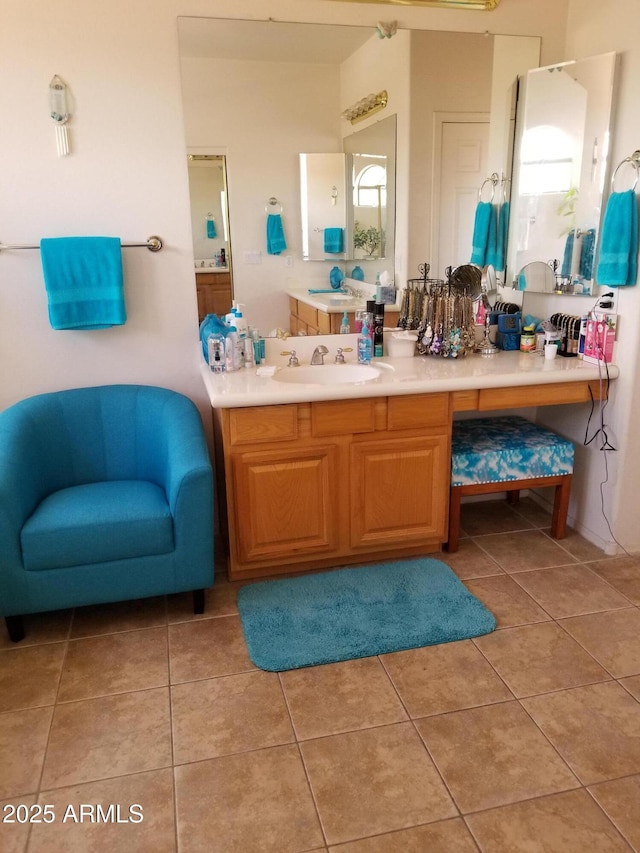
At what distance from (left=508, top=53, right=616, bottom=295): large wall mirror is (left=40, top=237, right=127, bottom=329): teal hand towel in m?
1.81

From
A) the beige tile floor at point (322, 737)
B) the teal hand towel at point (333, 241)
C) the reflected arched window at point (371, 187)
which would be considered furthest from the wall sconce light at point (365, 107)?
the beige tile floor at point (322, 737)

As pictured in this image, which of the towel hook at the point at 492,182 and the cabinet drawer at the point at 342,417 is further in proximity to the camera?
the towel hook at the point at 492,182

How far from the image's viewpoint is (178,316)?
287 centimetres

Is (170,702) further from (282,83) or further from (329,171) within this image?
(282,83)

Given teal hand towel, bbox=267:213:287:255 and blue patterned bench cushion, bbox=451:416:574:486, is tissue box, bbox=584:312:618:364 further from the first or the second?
teal hand towel, bbox=267:213:287:255

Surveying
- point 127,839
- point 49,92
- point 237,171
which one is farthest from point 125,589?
point 49,92

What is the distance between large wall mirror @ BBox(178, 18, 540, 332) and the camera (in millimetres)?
2658

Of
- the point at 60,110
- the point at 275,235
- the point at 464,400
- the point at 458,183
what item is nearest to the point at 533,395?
the point at 464,400

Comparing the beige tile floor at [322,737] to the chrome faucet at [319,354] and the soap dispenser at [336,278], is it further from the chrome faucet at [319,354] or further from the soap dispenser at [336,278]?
the soap dispenser at [336,278]

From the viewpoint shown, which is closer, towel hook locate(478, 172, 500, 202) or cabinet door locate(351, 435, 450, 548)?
cabinet door locate(351, 435, 450, 548)

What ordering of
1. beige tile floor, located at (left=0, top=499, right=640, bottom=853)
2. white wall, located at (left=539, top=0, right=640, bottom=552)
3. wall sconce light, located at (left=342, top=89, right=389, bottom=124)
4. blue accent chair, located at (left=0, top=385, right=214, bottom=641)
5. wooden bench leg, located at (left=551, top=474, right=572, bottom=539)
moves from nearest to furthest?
beige tile floor, located at (left=0, top=499, right=640, bottom=853) < blue accent chair, located at (left=0, top=385, right=214, bottom=641) < white wall, located at (left=539, top=0, right=640, bottom=552) < wall sconce light, located at (left=342, top=89, right=389, bottom=124) < wooden bench leg, located at (left=551, top=474, right=572, bottom=539)

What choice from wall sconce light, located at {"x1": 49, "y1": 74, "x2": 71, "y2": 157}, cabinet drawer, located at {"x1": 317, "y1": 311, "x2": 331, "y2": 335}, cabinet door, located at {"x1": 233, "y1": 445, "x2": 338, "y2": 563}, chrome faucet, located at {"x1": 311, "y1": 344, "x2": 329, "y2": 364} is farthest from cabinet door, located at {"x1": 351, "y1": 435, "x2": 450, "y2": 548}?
wall sconce light, located at {"x1": 49, "y1": 74, "x2": 71, "y2": 157}

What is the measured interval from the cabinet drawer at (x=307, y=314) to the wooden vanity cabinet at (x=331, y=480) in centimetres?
58

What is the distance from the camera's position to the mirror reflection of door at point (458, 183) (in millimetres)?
2938
